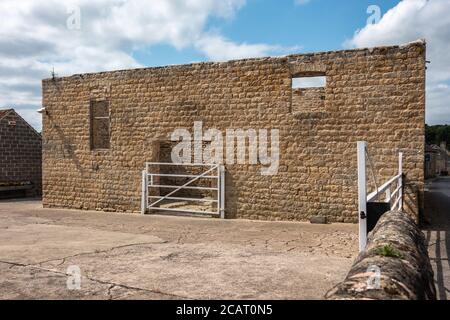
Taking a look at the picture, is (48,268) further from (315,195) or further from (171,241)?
(315,195)

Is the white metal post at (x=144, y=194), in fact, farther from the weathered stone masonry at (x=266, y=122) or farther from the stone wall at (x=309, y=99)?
the stone wall at (x=309, y=99)

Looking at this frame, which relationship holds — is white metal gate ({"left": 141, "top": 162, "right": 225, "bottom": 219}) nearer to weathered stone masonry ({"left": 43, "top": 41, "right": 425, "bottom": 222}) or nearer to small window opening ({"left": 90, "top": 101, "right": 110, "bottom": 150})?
weathered stone masonry ({"left": 43, "top": 41, "right": 425, "bottom": 222})

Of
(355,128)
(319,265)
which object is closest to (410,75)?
(355,128)

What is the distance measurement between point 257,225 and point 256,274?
4279 mm

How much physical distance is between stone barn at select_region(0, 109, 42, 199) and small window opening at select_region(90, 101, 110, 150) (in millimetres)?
5610

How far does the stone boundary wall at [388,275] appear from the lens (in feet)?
7.43

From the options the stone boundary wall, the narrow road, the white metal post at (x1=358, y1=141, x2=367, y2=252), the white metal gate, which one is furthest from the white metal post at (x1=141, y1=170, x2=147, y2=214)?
the stone boundary wall

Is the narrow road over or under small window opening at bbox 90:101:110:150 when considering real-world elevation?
under

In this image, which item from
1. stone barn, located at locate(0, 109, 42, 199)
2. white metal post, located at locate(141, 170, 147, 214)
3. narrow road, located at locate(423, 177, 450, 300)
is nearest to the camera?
narrow road, located at locate(423, 177, 450, 300)

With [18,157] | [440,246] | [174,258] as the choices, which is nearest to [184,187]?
[174,258]

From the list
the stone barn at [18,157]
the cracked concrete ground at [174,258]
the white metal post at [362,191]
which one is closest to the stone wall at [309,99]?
the cracked concrete ground at [174,258]

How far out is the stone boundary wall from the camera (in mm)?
2266

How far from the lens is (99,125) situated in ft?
41.9

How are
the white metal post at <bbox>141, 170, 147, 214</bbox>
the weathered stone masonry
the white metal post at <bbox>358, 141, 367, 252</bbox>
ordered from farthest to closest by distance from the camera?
the white metal post at <bbox>141, 170, 147, 214</bbox> < the weathered stone masonry < the white metal post at <bbox>358, 141, 367, 252</bbox>
